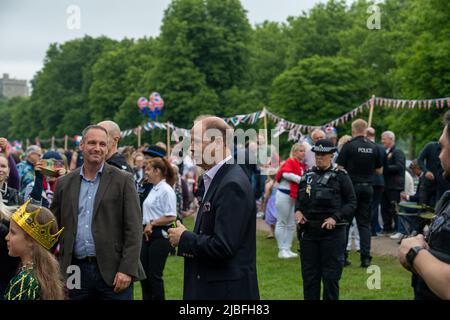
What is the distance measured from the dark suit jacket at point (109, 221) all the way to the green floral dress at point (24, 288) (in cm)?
87

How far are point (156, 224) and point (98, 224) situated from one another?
2501 millimetres

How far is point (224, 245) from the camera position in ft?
13.7

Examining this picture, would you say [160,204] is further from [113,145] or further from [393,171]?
[393,171]

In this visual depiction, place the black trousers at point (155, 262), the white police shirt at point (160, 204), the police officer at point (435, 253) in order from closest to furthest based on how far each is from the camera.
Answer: the police officer at point (435, 253) → the black trousers at point (155, 262) → the white police shirt at point (160, 204)

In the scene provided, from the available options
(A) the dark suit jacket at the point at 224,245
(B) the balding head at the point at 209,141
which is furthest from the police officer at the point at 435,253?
(B) the balding head at the point at 209,141

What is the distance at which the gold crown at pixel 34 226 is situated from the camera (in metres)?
4.65

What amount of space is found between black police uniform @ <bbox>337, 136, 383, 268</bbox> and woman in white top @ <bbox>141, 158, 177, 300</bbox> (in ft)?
13.0

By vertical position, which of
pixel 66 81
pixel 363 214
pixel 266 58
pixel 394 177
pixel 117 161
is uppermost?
pixel 266 58

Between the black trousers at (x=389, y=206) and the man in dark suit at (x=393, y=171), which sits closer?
the man in dark suit at (x=393, y=171)

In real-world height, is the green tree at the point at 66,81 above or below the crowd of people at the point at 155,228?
above

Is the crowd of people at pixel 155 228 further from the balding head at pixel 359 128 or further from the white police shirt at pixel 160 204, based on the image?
the balding head at pixel 359 128

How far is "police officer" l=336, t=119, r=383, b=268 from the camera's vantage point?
10.9 metres

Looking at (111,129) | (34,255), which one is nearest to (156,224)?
(111,129)
